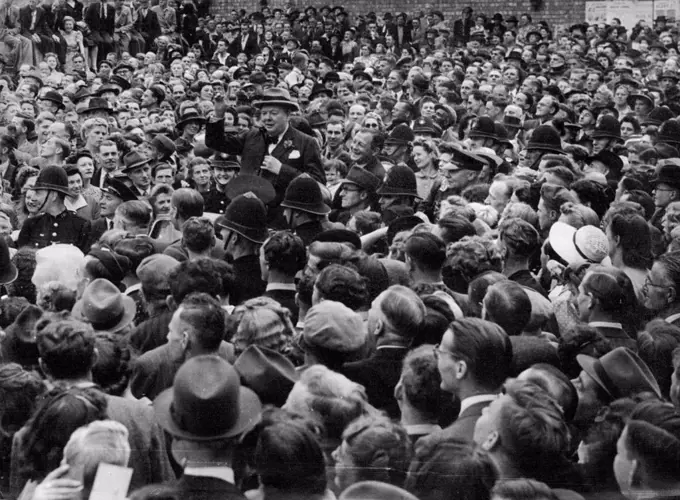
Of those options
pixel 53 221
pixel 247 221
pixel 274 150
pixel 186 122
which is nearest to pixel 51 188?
pixel 53 221

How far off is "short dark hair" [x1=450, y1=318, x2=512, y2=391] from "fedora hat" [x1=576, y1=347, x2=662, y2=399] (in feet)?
1.30

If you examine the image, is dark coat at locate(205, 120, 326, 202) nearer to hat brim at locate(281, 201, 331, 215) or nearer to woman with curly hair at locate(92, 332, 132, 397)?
hat brim at locate(281, 201, 331, 215)

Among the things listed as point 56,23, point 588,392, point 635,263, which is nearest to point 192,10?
point 56,23

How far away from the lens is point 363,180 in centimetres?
877

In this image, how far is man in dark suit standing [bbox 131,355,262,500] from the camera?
349 centimetres

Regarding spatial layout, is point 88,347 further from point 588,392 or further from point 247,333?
point 588,392

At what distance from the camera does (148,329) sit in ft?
17.7

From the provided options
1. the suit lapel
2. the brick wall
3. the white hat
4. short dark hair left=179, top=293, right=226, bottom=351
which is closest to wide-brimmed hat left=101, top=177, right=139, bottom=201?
the suit lapel

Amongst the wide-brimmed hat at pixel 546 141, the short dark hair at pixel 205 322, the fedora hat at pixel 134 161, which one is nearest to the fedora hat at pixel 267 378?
the short dark hair at pixel 205 322

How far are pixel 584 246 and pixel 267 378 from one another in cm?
263

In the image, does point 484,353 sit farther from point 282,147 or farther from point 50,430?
point 282,147

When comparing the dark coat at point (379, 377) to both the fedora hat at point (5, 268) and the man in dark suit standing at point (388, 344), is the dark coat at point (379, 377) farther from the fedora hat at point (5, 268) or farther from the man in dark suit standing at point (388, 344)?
the fedora hat at point (5, 268)

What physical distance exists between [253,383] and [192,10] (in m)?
23.1

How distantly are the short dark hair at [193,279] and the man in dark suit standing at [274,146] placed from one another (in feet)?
10.9
